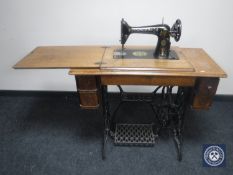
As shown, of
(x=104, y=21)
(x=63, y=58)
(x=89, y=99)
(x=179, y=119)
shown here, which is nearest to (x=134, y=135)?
(x=179, y=119)

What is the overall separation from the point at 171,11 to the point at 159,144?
1176 millimetres

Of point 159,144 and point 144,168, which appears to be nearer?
point 144,168

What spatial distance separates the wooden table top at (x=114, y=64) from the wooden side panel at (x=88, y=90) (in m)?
0.05

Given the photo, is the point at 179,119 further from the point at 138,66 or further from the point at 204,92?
the point at 138,66

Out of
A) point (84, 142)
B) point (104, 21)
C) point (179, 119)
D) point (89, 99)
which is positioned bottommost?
point (84, 142)

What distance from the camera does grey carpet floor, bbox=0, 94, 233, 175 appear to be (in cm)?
154

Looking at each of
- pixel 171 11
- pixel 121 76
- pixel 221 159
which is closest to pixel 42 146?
pixel 121 76

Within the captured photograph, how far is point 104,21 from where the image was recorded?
1894 millimetres

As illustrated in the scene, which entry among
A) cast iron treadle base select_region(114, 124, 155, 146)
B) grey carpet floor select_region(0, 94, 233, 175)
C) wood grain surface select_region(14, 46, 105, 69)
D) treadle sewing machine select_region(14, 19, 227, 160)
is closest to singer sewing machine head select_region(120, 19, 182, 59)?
treadle sewing machine select_region(14, 19, 227, 160)

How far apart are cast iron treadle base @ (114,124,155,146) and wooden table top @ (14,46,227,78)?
697 mm

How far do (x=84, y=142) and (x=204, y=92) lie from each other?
1.06 meters

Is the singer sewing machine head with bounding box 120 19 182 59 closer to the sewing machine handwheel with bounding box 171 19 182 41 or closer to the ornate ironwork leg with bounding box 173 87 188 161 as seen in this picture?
the sewing machine handwheel with bounding box 171 19 182 41

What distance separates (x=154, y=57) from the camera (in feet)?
4.64

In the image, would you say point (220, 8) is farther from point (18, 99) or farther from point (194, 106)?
point (18, 99)
